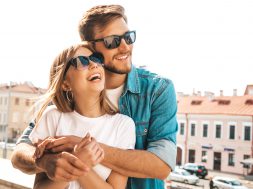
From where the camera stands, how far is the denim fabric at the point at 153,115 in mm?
1767

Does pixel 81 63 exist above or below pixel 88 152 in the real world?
above

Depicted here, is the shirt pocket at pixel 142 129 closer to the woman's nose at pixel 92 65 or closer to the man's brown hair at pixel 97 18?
the woman's nose at pixel 92 65

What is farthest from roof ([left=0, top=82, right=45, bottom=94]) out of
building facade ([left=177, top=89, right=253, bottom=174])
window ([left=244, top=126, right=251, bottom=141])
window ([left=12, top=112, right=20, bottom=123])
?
window ([left=244, top=126, right=251, bottom=141])

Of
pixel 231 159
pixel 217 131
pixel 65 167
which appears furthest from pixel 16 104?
pixel 65 167

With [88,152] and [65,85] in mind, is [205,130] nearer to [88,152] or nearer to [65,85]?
[65,85]

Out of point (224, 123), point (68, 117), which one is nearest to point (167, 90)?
point (68, 117)

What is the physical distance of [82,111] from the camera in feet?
5.93

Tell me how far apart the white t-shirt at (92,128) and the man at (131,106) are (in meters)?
0.07

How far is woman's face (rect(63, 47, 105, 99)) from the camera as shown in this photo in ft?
5.64

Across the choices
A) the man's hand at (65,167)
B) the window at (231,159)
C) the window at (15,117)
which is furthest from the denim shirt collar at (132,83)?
the window at (15,117)

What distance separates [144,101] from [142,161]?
316 mm

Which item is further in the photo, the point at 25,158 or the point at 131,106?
the point at 131,106

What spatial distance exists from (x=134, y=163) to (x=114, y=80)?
1.64 feet

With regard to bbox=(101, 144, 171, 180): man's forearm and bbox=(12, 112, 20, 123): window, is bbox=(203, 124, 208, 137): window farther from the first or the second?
bbox=(101, 144, 171, 180): man's forearm
